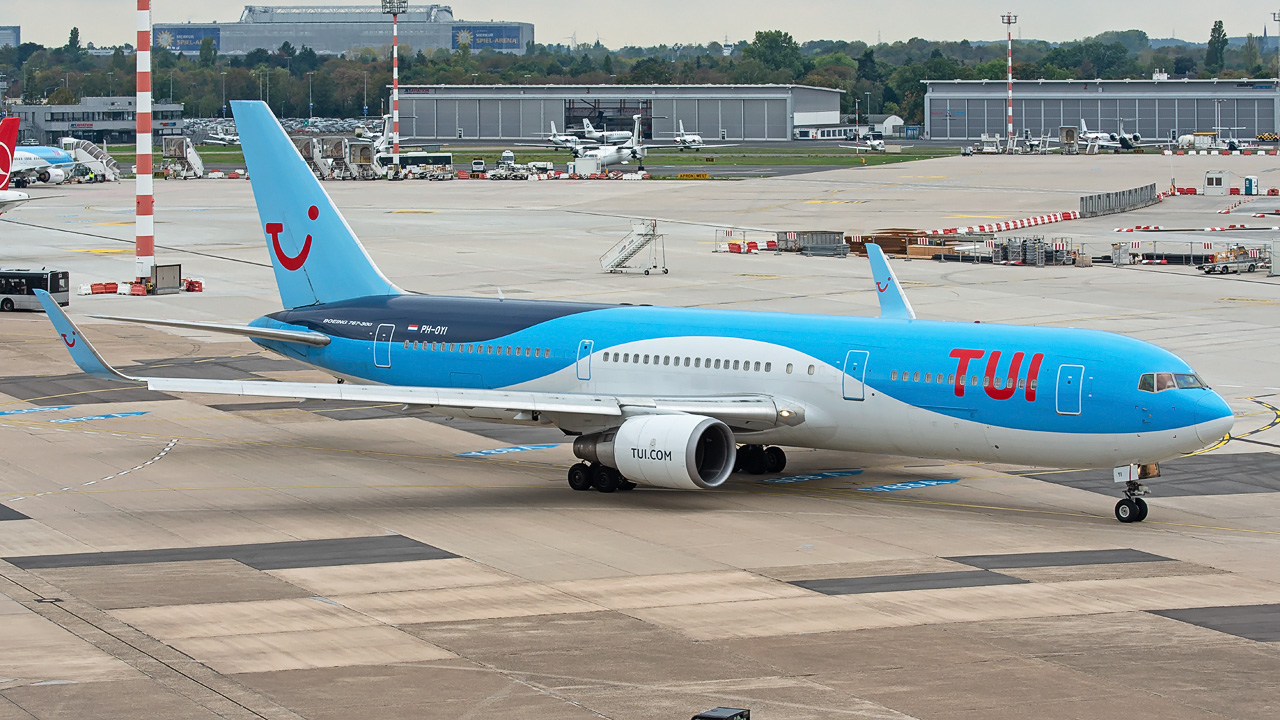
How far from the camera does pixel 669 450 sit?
31719 mm

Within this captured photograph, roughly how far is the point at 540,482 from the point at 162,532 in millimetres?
8875

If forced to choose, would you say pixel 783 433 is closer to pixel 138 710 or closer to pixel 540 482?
pixel 540 482

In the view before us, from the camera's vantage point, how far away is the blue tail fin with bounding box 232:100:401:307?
40.4 metres

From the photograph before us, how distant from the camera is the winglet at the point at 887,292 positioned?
3809cm

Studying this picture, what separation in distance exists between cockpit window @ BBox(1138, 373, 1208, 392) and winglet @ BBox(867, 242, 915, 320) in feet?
24.9

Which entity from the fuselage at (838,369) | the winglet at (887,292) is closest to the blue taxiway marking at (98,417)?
the fuselage at (838,369)

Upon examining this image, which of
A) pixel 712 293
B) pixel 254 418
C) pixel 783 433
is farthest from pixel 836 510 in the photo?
pixel 712 293

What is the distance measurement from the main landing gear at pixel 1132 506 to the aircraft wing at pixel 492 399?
684 cm

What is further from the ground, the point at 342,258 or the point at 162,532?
the point at 342,258

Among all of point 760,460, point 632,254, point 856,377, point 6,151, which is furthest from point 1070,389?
point 6,151

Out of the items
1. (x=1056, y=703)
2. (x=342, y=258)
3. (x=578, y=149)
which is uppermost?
(x=578, y=149)

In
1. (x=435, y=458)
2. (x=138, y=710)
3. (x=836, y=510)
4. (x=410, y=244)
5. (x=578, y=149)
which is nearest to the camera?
(x=138, y=710)

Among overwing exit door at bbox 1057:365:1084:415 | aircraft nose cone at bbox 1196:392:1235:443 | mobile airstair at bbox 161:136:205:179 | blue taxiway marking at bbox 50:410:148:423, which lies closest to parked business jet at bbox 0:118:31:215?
blue taxiway marking at bbox 50:410:148:423

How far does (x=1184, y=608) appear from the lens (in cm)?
2478
